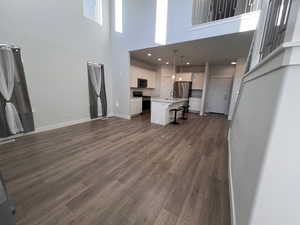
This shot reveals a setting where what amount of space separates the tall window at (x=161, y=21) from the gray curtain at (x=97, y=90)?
7.98 feet

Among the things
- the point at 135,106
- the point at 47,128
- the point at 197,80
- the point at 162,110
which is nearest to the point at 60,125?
the point at 47,128

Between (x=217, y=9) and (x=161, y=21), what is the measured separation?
1.63 m

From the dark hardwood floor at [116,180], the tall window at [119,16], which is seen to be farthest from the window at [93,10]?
the dark hardwood floor at [116,180]

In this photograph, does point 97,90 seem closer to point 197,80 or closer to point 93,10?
point 93,10

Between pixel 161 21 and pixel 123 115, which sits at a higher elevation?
pixel 161 21

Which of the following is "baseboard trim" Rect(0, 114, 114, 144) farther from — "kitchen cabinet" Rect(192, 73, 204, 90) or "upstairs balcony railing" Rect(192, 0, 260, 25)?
"kitchen cabinet" Rect(192, 73, 204, 90)

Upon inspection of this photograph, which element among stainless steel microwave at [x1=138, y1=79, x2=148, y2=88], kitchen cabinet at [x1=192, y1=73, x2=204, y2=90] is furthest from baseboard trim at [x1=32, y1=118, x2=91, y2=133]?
kitchen cabinet at [x1=192, y1=73, x2=204, y2=90]

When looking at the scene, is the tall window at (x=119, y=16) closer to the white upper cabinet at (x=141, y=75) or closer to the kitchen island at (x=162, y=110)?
the white upper cabinet at (x=141, y=75)

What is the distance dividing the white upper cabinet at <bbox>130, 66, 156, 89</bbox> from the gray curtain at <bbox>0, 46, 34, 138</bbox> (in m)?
3.48

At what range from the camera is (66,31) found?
12.0ft

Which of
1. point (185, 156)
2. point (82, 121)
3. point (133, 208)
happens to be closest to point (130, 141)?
point (185, 156)

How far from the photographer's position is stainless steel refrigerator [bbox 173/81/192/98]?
669 cm

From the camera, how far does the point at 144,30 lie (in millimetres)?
4102

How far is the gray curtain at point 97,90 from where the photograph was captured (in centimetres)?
451
